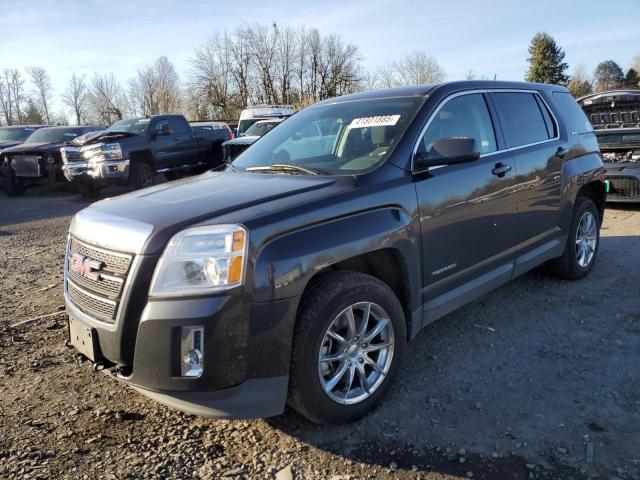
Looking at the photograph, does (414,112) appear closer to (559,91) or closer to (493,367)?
(493,367)

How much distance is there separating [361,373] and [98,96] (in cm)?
7310

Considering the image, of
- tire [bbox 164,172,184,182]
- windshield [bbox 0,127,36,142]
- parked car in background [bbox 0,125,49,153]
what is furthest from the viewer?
windshield [bbox 0,127,36,142]

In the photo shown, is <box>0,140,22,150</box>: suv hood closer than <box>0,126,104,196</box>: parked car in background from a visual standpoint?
No

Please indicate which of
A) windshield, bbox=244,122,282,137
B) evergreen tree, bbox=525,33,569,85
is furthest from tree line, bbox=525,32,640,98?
windshield, bbox=244,122,282,137

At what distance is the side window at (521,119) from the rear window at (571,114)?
403mm

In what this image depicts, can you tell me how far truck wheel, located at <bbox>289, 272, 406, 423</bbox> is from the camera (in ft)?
8.45

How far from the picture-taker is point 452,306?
3.48m

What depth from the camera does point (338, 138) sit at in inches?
142

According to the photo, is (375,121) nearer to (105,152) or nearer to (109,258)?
(109,258)

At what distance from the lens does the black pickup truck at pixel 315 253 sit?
2.38 metres

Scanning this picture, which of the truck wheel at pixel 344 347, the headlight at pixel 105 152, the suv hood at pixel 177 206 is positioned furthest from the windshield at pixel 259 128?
the truck wheel at pixel 344 347

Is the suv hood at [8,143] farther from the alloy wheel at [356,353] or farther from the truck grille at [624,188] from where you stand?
the alloy wheel at [356,353]

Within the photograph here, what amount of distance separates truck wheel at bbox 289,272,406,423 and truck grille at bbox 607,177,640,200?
624 centimetres

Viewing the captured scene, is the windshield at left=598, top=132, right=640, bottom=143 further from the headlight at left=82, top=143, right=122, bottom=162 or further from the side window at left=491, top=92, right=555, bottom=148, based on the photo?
the headlight at left=82, top=143, right=122, bottom=162
